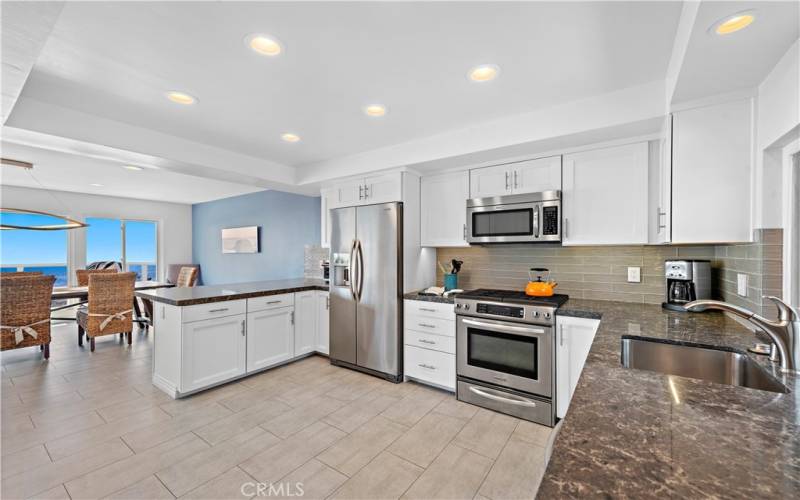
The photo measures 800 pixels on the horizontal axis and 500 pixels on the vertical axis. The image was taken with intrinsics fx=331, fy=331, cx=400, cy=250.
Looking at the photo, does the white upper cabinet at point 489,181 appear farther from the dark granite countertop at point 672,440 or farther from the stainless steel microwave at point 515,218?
the dark granite countertop at point 672,440

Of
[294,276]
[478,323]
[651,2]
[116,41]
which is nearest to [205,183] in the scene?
[294,276]

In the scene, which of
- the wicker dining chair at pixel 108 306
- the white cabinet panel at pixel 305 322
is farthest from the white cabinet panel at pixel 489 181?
the wicker dining chair at pixel 108 306

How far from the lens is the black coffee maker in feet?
7.32

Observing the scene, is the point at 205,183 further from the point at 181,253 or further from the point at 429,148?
the point at 429,148

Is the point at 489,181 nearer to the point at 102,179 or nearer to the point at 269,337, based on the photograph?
the point at 269,337

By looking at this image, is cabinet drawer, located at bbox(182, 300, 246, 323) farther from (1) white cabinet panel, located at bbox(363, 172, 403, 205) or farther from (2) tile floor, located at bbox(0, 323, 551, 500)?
(1) white cabinet panel, located at bbox(363, 172, 403, 205)

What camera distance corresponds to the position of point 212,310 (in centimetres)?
301

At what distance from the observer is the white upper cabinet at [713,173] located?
1.78 m

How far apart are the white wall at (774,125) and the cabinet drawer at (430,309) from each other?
2006mm

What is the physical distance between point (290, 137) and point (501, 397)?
289 centimetres

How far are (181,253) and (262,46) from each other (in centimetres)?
719

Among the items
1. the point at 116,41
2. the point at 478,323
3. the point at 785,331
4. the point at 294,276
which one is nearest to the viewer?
the point at 785,331

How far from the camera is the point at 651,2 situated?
140 centimetres

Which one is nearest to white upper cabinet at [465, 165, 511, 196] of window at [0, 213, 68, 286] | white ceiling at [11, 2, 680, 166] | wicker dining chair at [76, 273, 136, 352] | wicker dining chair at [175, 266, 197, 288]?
white ceiling at [11, 2, 680, 166]
